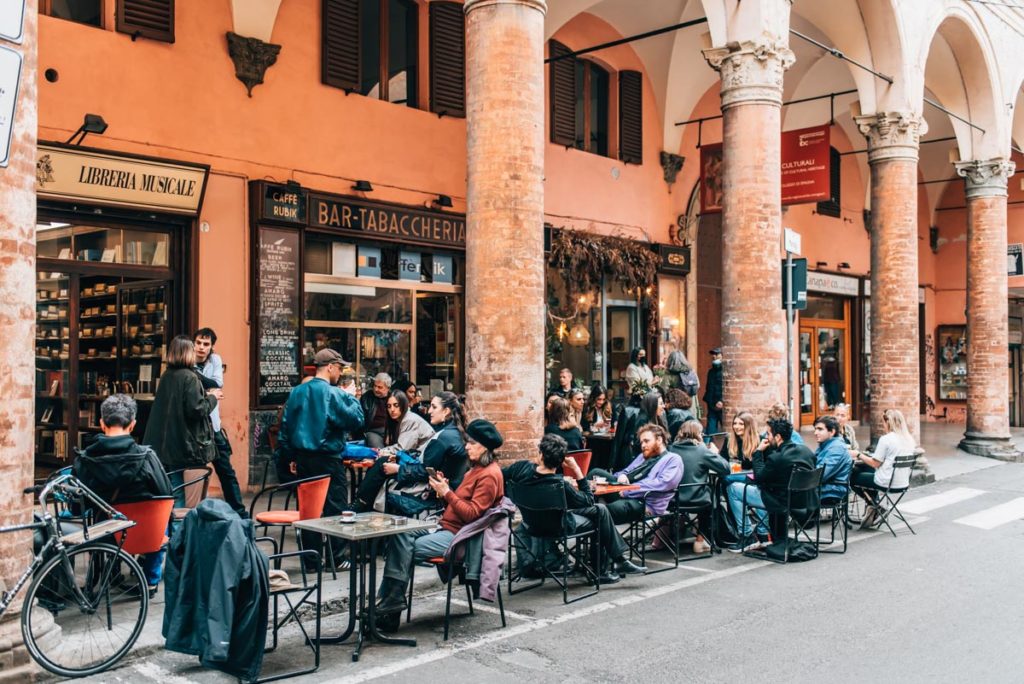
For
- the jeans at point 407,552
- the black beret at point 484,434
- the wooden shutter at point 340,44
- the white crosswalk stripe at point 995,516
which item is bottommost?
the white crosswalk stripe at point 995,516

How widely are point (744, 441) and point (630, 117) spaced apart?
9.02m

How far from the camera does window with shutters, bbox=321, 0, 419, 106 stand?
1233 cm

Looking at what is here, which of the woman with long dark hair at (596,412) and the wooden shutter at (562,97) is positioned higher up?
the wooden shutter at (562,97)

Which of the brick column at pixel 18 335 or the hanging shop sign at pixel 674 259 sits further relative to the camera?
the hanging shop sign at pixel 674 259

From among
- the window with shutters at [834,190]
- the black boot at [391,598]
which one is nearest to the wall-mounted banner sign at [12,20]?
the black boot at [391,598]

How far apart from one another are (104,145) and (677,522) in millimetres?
7112

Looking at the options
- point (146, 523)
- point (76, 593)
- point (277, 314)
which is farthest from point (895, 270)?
point (76, 593)

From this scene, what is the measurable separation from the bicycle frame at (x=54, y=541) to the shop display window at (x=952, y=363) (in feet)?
87.3

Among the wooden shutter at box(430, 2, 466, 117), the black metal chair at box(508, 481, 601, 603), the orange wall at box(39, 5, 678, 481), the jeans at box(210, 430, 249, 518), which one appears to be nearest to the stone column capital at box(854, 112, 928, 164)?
Result: the wooden shutter at box(430, 2, 466, 117)

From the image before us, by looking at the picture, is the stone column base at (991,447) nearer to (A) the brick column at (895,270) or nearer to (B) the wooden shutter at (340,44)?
(A) the brick column at (895,270)

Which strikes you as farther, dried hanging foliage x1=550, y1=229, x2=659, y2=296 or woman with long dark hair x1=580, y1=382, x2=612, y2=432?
dried hanging foliage x1=550, y1=229, x2=659, y2=296

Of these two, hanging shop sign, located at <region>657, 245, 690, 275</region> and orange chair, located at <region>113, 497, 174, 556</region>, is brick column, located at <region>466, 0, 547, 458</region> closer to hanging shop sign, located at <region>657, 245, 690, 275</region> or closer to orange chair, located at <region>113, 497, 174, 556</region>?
orange chair, located at <region>113, 497, 174, 556</region>

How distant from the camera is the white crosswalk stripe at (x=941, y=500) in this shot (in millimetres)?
11883

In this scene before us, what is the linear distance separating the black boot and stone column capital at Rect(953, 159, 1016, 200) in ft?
55.0
